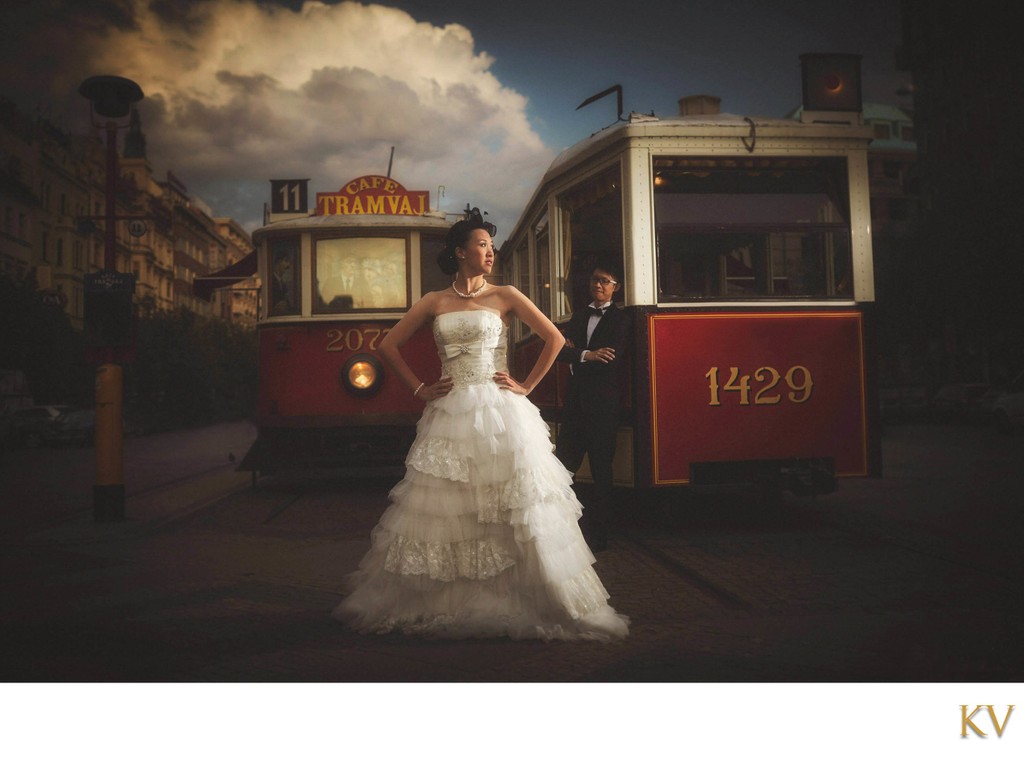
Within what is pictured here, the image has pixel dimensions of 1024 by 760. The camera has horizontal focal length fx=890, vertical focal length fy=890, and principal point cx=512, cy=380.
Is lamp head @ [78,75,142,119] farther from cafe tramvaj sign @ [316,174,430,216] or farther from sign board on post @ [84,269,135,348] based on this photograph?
cafe tramvaj sign @ [316,174,430,216]

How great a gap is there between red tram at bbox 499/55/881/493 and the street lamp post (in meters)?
4.21

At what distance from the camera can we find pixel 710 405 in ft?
22.2

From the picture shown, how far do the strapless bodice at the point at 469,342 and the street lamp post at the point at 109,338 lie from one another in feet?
14.2

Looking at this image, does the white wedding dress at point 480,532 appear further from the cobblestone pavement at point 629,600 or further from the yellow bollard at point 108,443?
the yellow bollard at point 108,443

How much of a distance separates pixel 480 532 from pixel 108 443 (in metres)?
4.92

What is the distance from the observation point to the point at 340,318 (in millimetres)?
9938

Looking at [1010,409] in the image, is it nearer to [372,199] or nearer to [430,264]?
[430,264]

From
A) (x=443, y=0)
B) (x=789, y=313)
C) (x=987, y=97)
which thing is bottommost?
(x=789, y=313)

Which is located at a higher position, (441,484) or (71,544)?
(441,484)

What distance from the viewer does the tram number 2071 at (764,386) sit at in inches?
266

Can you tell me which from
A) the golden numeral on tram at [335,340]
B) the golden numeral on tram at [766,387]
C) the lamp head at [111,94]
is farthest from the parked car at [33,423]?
the golden numeral on tram at [766,387]
